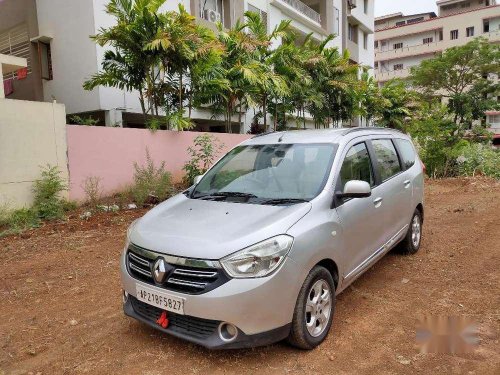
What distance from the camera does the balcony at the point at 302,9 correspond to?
20722 mm

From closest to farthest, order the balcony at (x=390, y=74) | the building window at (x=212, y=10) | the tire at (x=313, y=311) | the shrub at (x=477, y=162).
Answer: the tire at (x=313, y=311) → the shrub at (x=477, y=162) → the building window at (x=212, y=10) → the balcony at (x=390, y=74)

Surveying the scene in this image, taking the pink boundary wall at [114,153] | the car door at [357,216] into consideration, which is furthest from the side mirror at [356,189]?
the pink boundary wall at [114,153]

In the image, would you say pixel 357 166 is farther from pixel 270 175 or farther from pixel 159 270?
pixel 159 270

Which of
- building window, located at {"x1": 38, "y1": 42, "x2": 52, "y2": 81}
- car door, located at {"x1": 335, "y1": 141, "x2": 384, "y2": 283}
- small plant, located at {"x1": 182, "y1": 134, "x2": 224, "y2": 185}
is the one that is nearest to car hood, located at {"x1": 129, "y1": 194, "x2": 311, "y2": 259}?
car door, located at {"x1": 335, "y1": 141, "x2": 384, "y2": 283}

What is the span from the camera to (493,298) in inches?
152

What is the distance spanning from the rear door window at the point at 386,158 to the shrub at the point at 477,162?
1129 cm

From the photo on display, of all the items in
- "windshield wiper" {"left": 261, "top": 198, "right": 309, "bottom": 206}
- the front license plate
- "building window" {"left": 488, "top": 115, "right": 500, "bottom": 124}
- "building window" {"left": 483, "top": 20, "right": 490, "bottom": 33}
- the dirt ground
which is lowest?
the dirt ground

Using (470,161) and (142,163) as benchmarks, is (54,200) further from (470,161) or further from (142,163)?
(470,161)

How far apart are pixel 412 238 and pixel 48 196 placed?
21.0 ft

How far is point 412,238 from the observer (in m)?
5.14

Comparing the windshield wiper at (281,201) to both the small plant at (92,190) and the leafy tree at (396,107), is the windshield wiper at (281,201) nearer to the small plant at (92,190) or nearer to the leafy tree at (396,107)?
the small plant at (92,190)

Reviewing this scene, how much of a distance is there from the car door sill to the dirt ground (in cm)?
36

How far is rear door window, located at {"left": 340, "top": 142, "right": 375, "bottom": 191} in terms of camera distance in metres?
3.59

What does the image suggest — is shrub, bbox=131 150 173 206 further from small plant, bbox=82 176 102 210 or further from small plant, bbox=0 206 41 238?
small plant, bbox=0 206 41 238
